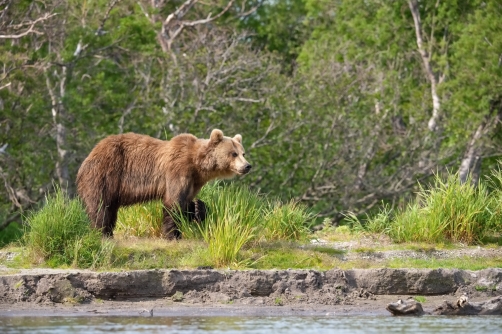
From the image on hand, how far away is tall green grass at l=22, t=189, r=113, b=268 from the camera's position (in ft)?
39.6

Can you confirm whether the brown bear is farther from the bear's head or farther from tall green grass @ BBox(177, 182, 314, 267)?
tall green grass @ BBox(177, 182, 314, 267)

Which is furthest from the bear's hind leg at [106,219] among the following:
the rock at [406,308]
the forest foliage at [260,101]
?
the forest foliage at [260,101]

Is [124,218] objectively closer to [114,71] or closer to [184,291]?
[184,291]

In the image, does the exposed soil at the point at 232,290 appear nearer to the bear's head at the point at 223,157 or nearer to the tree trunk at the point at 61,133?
the bear's head at the point at 223,157

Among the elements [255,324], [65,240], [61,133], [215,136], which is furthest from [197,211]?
[61,133]

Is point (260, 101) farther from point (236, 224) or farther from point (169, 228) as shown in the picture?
point (236, 224)

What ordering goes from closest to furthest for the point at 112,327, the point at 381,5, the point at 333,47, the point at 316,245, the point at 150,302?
the point at 112,327
the point at 150,302
the point at 316,245
the point at 333,47
the point at 381,5

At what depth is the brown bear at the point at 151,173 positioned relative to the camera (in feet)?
43.6

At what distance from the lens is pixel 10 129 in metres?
22.6

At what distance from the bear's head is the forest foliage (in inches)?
290

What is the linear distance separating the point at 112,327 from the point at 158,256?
251 cm


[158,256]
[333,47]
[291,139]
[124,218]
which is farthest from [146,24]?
[158,256]

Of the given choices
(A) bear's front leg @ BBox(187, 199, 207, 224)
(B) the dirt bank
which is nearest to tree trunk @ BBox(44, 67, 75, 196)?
(A) bear's front leg @ BBox(187, 199, 207, 224)

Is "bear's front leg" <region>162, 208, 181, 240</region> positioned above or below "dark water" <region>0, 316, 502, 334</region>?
above
